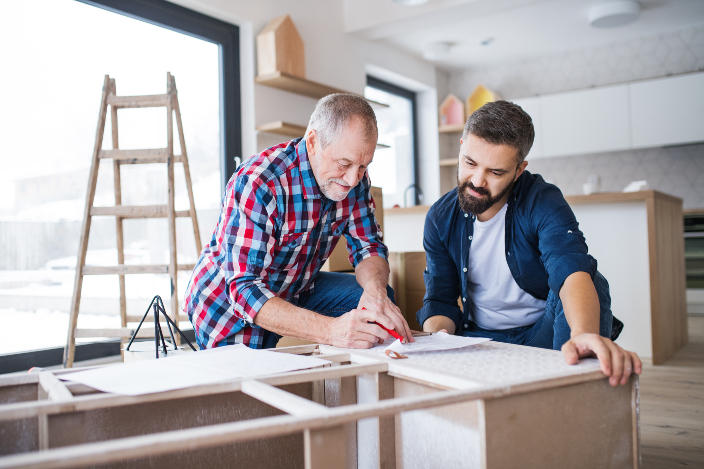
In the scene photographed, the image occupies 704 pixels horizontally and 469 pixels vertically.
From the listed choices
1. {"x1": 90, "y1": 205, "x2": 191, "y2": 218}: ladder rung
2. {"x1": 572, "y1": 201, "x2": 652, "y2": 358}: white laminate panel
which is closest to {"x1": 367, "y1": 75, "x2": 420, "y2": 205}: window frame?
{"x1": 572, "y1": 201, "x2": 652, "y2": 358}: white laminate panel

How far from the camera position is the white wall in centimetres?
376

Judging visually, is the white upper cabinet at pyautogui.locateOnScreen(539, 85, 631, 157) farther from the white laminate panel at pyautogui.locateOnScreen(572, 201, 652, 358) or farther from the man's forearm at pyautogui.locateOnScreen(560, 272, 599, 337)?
the man's forearm at pyautogui.locateOnScreen(560, 272, 599, 337)

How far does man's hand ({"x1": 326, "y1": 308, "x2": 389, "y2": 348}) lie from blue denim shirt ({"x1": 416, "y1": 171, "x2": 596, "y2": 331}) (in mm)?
441

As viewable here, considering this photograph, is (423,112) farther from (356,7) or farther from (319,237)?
(319,237)

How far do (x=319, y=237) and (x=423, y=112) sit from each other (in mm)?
4753

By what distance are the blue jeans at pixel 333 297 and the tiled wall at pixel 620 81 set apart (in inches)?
177

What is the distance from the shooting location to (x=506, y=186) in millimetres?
1536

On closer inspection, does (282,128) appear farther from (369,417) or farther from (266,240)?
(369,417)

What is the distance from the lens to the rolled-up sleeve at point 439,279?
5.46 ft

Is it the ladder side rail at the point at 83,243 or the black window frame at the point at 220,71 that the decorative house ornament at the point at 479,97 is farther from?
the ladder side rail at the point at 83,243

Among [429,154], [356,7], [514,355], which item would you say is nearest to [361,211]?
[514,355]

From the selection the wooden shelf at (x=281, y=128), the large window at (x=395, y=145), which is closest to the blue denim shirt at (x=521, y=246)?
the wooden shelf at (x=281, y=128)

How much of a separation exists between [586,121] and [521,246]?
4269 mm

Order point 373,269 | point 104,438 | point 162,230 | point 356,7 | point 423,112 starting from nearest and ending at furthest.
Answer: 1. point 104,438
2. point 373,269
3. point 162,230
4. point 356,7
5. point 423,112
